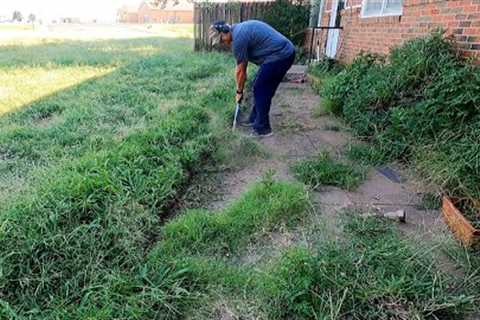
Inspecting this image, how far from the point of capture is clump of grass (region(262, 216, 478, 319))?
1467 mm

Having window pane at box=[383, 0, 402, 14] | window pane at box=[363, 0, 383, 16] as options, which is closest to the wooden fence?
window pane at box=[363, 0, 383, 16]

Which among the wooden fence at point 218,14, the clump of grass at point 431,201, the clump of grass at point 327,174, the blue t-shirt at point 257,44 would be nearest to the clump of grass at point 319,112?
the blue t-shirt at point 257,44

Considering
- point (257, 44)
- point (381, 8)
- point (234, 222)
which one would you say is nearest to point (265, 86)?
point (257, 44)

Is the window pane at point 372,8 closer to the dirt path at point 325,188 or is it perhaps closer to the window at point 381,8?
the window at point 381,8

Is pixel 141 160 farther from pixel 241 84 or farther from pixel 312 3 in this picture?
pixel 312 3

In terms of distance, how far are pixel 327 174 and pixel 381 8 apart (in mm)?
3844

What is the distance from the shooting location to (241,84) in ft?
12.7

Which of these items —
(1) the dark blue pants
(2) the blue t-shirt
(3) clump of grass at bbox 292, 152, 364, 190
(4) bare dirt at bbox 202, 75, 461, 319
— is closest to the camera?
(4) bare dirt at bbox 202, 75, 461, 319

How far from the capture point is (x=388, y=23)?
471cm

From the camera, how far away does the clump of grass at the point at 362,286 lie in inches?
57.7

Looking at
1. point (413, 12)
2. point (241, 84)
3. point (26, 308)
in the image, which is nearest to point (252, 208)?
point (26, 308)

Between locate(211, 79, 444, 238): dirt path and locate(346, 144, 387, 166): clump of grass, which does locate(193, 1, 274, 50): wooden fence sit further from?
locate(346, 144, 387, 166): clump of grass

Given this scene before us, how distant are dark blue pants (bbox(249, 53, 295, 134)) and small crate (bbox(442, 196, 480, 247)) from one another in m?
2.18

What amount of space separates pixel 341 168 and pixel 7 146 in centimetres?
328
